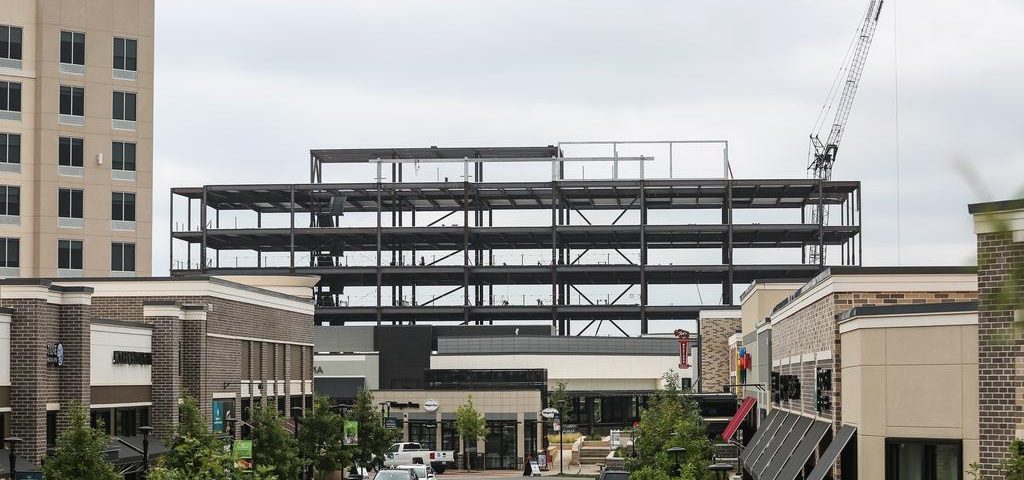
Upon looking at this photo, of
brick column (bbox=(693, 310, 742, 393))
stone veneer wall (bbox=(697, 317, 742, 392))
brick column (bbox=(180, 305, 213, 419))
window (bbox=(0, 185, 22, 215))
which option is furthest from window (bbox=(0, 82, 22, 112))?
stone veneer wall (bbox=(697, 317, 742, 392))

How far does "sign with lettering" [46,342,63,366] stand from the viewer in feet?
147

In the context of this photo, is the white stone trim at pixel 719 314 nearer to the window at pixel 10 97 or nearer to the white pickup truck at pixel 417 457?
the white pickup truck at pixel 417 457

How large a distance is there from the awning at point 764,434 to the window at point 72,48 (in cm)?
5038

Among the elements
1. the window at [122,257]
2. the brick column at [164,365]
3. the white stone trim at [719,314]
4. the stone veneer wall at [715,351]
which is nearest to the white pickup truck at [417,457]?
the stone veneer wall at [715,351]

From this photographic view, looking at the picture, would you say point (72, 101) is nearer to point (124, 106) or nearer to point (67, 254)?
point (124, 106)

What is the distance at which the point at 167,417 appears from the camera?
181 ft

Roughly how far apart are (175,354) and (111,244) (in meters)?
31.4

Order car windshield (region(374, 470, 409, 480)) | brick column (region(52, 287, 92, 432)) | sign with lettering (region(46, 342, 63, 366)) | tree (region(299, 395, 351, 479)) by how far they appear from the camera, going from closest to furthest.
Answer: sign with lettering (region(46, 342, 63, 366)), brick column (region(52, 287, 92, 432)), car windshield (region(374, 470, 409, 480)), tree (region(299, 395, 351, 479))

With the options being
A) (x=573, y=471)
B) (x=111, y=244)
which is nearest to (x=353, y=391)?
(x=573, y=471)

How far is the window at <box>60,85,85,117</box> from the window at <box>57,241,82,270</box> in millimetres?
7863

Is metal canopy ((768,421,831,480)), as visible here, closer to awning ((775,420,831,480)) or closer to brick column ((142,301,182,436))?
awning ((775,420,831,480))

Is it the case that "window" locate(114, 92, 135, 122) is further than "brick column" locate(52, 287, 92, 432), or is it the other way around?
"window" locate(114, 92, 135, 122)

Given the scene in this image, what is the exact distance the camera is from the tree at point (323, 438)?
6944 centimetres

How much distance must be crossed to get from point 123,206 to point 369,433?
2105 cm
